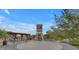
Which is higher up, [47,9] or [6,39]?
[47,9]

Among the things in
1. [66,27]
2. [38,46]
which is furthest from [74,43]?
[38,46]

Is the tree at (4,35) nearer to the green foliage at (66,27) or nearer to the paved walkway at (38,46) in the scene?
the paved walkway at (38,46)

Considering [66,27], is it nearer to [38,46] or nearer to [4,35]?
[38,46]

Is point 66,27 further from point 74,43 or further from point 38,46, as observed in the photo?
point 38,46

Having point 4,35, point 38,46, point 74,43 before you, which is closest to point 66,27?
point 74,43

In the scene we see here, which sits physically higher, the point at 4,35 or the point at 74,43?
the point at 4,35

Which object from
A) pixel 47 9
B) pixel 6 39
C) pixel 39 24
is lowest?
pixel 6 39

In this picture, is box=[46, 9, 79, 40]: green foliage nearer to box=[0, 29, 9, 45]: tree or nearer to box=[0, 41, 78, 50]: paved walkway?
box=[0, 41, 78, 50]: paved walkway

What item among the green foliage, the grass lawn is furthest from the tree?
the grass lawn

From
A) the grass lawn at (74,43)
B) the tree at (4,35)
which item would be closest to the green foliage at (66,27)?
the grass lawn at (74,43)
